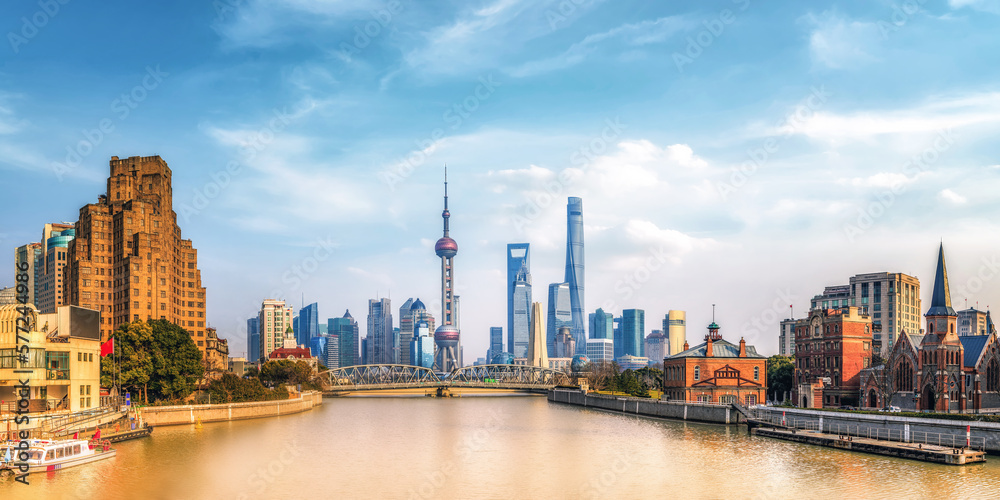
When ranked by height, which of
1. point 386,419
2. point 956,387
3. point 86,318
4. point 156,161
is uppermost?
point 156,161

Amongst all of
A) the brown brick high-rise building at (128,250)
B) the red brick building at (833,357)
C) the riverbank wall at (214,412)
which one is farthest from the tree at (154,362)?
the red brick building at (833,357)

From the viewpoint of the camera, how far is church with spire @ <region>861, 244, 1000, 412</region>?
10169cm

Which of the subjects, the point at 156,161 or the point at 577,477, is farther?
the point at 156,161

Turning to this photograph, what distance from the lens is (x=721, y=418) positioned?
386ft

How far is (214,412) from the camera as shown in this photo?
386 feet

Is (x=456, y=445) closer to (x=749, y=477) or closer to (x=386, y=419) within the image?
(x=749, y=477)

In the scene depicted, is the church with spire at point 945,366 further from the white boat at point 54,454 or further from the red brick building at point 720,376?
the white boat at point 54,454

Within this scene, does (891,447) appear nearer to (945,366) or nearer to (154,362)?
(945,366)

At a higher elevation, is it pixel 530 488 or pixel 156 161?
pixel 156 161

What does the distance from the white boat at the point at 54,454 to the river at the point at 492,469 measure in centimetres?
134

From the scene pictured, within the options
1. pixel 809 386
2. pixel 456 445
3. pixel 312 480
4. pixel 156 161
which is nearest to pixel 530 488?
pixel 312 480

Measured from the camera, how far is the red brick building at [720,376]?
437ft

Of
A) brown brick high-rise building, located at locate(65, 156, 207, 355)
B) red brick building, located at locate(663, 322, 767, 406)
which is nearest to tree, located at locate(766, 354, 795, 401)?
red brick building, located at locate(663, 322, 767, 406)

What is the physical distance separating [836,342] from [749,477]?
67.4 m
